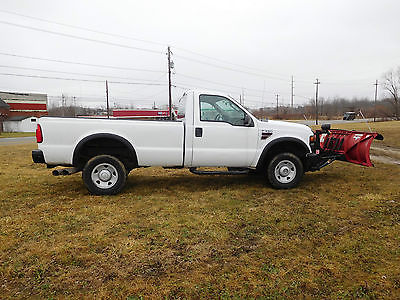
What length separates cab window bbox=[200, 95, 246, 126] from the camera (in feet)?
17.5

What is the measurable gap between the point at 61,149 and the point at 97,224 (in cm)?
178

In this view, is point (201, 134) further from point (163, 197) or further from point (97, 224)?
point (97, 224)

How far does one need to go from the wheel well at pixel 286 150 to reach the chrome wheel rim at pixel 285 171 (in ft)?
0.91

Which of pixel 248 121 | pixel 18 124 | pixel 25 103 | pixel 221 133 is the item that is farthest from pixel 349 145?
pixel 25 103

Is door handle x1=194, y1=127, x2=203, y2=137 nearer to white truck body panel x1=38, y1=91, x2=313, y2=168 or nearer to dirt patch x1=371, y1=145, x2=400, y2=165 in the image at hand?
white truck body panel x1=38, y1=91, x2=313, y2=168

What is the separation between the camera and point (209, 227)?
12.4 ft

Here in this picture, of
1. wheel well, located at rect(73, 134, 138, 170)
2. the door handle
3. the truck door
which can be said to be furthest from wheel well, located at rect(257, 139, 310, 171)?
wheel well, located at rect(73, 134, 138, 170)

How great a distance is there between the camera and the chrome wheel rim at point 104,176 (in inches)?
203

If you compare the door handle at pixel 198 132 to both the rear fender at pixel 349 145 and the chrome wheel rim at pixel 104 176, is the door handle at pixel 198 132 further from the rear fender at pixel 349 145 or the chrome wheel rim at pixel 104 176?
the rear fender at pixel 349 145

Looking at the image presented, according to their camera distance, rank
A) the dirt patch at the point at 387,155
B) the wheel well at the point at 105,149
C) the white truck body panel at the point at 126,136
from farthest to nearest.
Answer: the dirt patch at the point at 387,155
the wheel well at the point at 105,149
the white truck body panel at the point at 126,136

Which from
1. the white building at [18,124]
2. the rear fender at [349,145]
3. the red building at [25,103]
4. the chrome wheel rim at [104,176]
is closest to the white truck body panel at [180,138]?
the chrome wheel rim at [104,176]

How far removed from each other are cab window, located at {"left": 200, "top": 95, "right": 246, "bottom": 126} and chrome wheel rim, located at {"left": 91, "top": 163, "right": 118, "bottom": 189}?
2.02 m

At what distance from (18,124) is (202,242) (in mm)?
52514

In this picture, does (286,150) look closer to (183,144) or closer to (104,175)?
(183,144)
